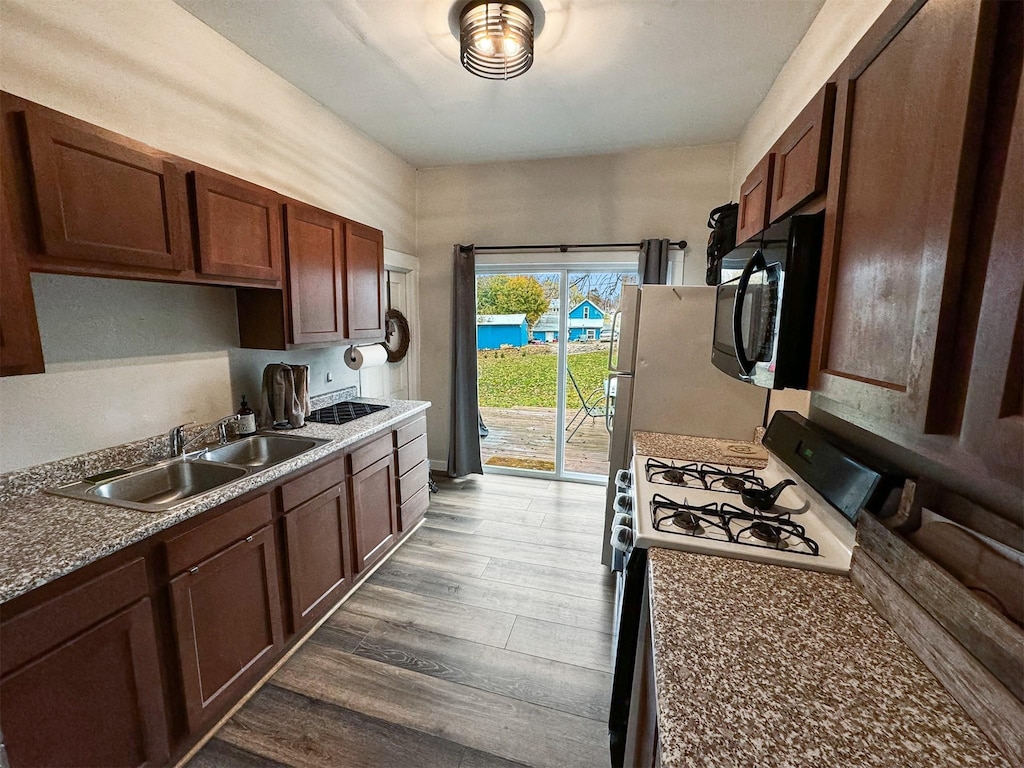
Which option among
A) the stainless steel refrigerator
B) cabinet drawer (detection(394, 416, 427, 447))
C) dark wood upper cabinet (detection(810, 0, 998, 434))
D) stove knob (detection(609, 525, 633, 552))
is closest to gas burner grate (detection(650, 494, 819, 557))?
stove knob (detection(609, 525, 633, 552))

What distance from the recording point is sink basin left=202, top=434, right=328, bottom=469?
6.69ft

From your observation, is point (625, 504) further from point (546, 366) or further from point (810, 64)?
point (546, 366)

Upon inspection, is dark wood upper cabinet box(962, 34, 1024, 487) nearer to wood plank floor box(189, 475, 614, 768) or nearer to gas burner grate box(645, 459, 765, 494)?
gas burner grate box(645, 459, 765, 494)

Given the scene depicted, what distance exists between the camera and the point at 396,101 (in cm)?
254

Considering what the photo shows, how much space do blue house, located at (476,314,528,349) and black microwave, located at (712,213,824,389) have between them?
2.77 m

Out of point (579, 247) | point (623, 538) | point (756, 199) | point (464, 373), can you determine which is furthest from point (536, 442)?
point (756, 199)

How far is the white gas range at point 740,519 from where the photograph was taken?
1107 mm

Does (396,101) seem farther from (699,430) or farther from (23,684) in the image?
(23,684)

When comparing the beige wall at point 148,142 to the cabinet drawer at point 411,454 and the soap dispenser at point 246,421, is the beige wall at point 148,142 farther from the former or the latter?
the cabinet drawer at point 411,454

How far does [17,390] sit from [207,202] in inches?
36.2

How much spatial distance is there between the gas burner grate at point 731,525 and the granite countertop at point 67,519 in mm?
1486

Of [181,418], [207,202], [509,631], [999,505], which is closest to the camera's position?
[999,505]

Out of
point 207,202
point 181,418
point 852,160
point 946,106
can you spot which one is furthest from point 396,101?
point 946,106

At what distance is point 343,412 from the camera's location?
2686mm
